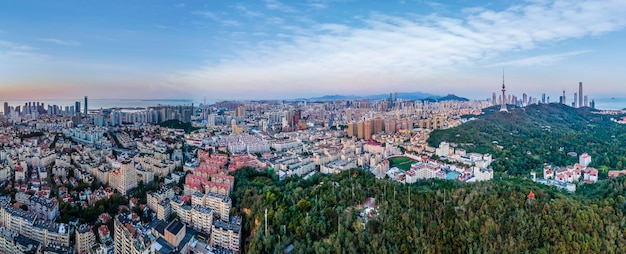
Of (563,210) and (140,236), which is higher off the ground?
(563,210)

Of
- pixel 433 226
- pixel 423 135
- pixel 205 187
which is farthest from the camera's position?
pixel 423 135

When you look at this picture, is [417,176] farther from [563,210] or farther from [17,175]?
[17,175]

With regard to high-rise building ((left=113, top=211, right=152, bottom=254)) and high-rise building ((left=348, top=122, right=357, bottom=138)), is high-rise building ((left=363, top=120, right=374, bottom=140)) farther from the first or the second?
high-rise building ((left=113, top=211, right=152, bottom=254))

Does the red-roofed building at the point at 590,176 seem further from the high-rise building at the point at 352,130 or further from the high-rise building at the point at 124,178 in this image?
the high-rise building at the point at 124,178

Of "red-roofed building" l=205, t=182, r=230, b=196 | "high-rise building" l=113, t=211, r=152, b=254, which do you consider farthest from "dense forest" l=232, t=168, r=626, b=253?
"high-rise building" l=113, t=211, r=152, b=254

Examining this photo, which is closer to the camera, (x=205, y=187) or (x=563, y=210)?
(x=563, y=210)

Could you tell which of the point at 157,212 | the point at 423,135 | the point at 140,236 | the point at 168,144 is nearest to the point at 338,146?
the point at 423,135
